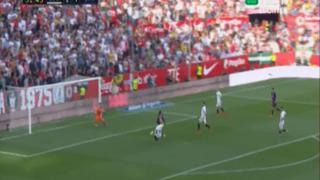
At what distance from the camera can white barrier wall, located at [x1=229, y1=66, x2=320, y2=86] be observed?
48438mm

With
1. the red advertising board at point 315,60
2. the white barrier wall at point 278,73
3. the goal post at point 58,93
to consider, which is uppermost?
the goal post at point 58,93

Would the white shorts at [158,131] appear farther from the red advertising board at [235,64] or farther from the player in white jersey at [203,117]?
the red advertising board at [235,64]

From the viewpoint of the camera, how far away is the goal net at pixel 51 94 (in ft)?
109

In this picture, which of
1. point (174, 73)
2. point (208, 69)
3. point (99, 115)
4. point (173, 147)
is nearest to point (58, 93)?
point (99, 115)

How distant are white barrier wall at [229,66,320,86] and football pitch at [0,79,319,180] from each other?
8817 mm

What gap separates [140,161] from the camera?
1048 inches

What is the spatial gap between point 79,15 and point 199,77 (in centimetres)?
944

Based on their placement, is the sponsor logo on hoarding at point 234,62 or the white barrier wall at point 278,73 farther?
the sponsor logo on hoarding at point 234,62

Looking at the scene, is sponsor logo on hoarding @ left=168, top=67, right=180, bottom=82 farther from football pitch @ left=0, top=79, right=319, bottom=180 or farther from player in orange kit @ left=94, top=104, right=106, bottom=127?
player in orange kit @ left=94, top=104, right=106, bottom=127

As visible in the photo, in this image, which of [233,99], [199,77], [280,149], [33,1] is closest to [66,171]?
[33,1]

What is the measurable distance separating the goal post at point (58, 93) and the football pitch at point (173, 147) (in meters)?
1.12

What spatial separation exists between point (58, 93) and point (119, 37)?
8.25 m

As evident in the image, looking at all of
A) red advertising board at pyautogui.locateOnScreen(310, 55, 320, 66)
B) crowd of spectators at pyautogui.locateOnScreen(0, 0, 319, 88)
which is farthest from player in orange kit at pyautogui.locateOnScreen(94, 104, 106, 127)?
red advertising board at pyautogui.locateOnScreen(310, 55, 320, 66)

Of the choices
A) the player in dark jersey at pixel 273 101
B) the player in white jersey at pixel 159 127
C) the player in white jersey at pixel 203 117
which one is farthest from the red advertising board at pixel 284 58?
the player in white jersey at pixel 159 127
